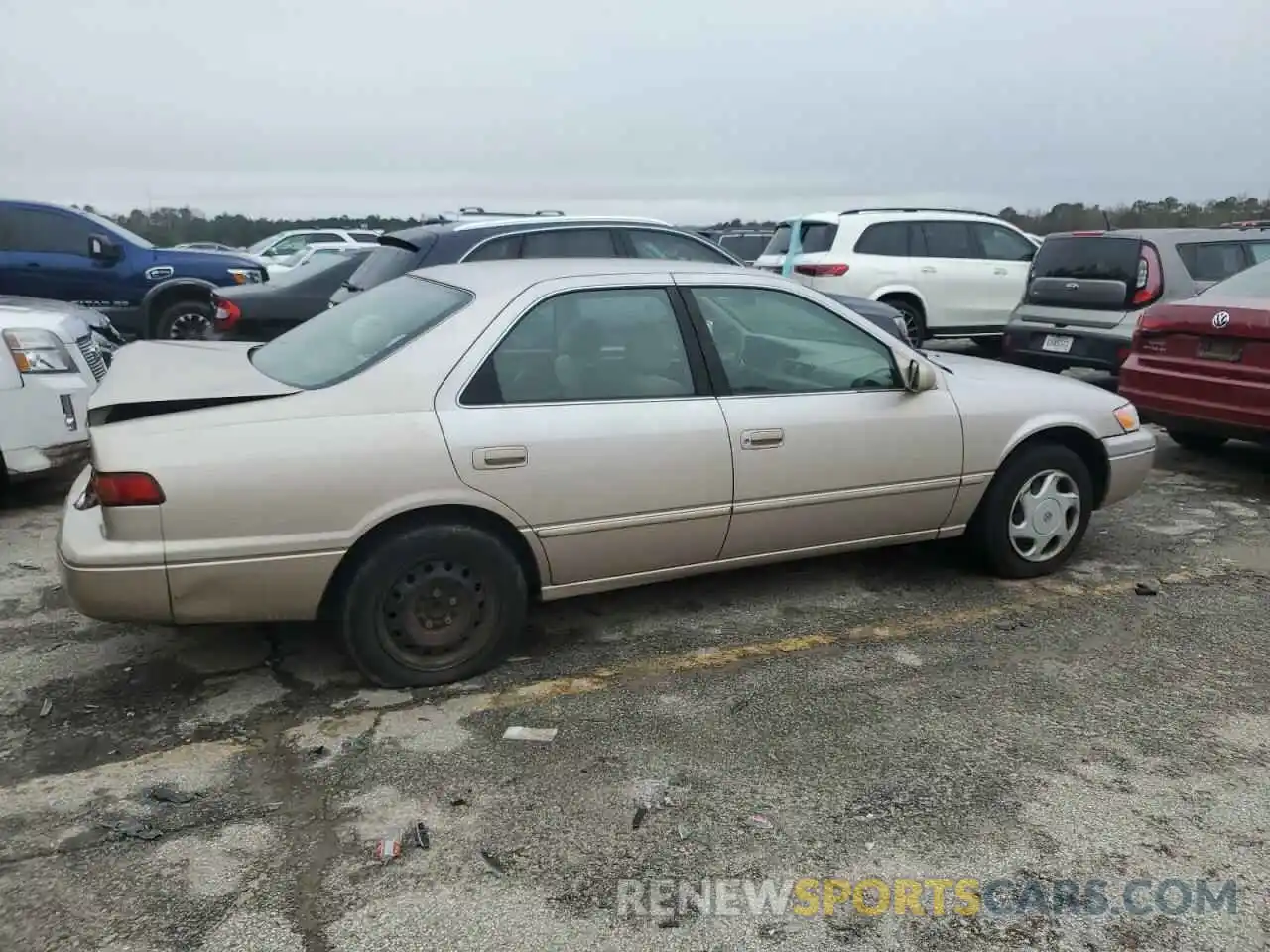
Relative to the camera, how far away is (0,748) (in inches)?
125

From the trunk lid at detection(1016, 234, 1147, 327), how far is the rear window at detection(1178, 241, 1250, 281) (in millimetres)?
490

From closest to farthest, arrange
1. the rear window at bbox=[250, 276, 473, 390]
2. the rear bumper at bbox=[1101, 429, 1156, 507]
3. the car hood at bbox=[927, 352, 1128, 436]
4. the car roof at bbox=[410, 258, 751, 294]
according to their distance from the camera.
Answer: the rear window at bbox=[250, 276, 473, 390] < the car roof at bbox=[410, 258, 751, 294] < the car hood at bbox=[927, 352, 1128, 436] < the rear bumper at bbox=[1101, 429, 1156, 507]

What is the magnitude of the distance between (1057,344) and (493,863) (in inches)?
303

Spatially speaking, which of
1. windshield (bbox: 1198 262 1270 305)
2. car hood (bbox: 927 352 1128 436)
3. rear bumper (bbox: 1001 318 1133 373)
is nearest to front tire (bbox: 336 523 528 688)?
car hood (bbox: 927 352 1128 436)

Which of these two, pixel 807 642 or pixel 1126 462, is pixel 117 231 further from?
pixel 1126 462

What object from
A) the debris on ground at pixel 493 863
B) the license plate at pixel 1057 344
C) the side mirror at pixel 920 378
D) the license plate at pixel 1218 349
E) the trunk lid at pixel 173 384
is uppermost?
the trunk lid at pixel 173 384

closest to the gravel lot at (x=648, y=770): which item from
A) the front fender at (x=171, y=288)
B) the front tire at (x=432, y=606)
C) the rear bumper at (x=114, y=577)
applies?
the front tire at (x=432, y=606)

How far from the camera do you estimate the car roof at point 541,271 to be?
3844mm

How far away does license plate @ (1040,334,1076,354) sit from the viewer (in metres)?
8.64

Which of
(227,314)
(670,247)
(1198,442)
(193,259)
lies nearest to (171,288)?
(193,259)

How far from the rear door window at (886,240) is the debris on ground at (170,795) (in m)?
9.33

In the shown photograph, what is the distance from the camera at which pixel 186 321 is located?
Result: 10547 millimetres

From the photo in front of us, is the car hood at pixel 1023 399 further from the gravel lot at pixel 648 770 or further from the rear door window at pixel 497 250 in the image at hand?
the rear door window at pixel 497 250

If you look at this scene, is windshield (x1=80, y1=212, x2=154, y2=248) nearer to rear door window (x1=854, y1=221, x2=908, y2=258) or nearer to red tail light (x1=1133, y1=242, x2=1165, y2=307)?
rear door window (x1=854, y1=221, x2=908, y2=258)
